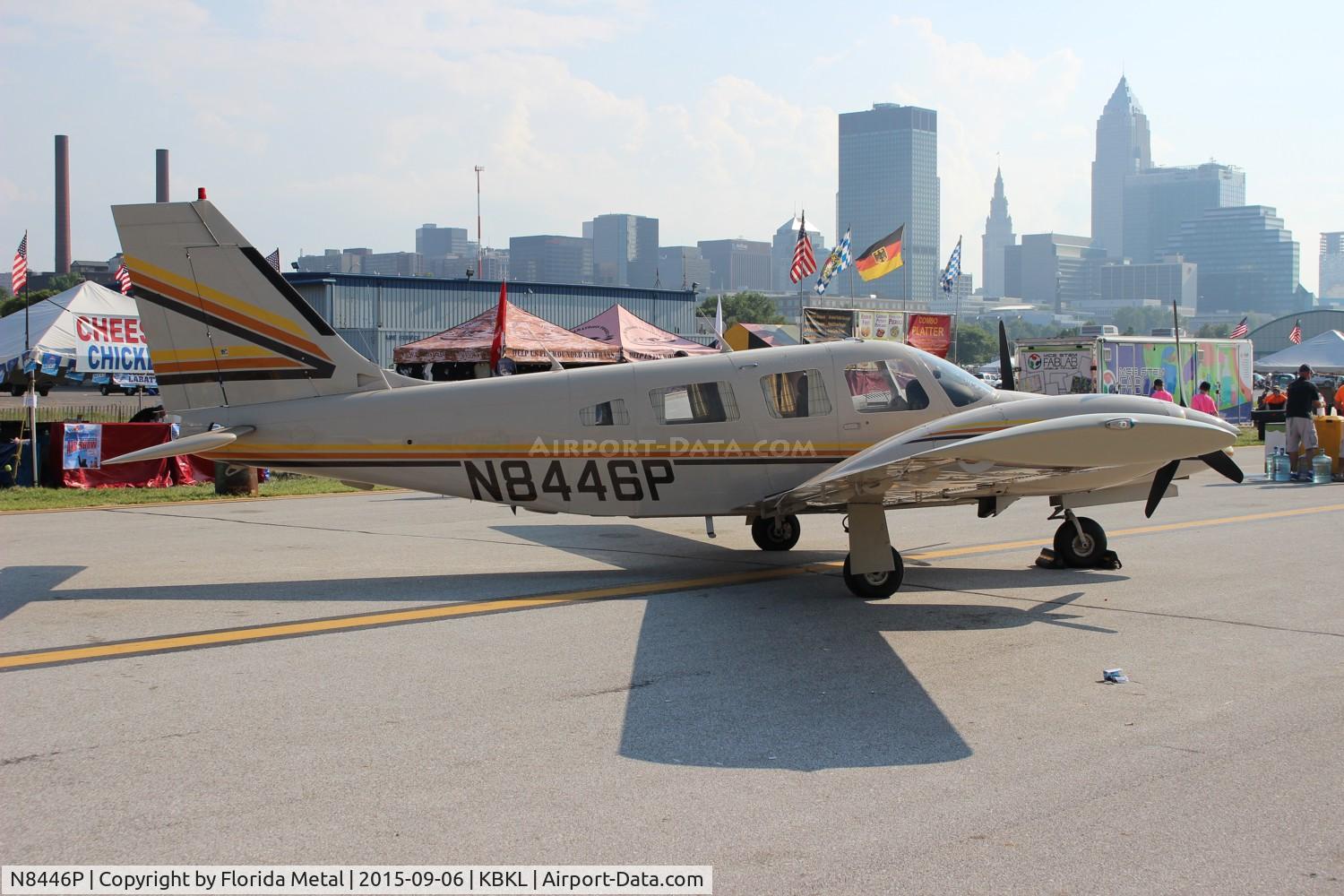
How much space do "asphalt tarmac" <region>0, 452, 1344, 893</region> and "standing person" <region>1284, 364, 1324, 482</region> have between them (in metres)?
10.7

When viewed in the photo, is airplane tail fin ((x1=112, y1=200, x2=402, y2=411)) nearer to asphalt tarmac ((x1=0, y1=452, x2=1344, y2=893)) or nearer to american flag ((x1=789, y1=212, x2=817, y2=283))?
asphalt tarmac ((x1=0, y1=452, x2=1344, y2=893))

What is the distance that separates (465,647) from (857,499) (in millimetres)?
3741

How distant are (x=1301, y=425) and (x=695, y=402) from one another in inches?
629

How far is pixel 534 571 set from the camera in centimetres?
1151

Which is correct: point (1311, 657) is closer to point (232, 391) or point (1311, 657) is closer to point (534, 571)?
point (534, 571)

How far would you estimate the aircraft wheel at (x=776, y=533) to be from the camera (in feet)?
41.8

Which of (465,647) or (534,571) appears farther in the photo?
(534,571)

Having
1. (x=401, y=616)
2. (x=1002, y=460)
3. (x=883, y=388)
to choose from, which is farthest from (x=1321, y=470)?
(x=401, y=616)

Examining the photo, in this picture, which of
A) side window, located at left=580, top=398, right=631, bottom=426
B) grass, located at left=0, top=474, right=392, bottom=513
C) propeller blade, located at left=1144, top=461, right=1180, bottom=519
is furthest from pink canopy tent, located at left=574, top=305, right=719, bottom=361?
propeller blade, located at left=1144, top=461, right=1180, bottom=519

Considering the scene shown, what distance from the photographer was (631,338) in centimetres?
3173

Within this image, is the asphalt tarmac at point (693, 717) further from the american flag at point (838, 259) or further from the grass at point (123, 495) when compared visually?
the american flag at point (838, 259)

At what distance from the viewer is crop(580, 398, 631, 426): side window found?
35.6ft

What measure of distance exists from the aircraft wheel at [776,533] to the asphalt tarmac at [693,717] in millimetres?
599

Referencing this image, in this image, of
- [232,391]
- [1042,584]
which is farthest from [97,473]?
[1042,584]
